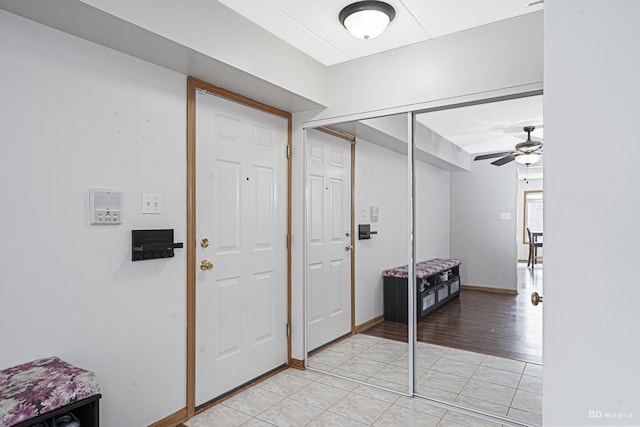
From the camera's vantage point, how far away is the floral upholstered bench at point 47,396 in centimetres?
130

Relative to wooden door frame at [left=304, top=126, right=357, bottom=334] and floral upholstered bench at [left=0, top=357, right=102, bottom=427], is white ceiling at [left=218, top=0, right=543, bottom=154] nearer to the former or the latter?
wooden door frame at [left=304, top=126, right=357, bottom=334]

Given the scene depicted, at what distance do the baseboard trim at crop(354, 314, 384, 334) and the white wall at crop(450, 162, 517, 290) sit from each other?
0.82 m

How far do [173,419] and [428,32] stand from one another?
117 inches

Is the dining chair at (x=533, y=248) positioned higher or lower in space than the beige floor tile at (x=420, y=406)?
higher

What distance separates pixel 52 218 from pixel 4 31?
2.71 ft

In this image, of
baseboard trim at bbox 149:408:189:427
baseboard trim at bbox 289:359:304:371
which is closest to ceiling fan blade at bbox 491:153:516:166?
baseboard trim at bbox 289:359:304:371

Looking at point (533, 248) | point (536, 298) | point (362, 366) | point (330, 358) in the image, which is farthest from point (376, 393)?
point (536, 298)

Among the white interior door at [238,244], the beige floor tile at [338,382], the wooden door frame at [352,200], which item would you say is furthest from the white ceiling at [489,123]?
the beige floor tile at [338,382]

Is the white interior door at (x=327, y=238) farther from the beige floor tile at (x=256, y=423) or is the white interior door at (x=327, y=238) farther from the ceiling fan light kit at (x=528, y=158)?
the ceiling fan light kit at (x=528, y=158)

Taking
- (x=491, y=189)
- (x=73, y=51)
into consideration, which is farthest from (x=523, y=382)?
(x=73, y=51)

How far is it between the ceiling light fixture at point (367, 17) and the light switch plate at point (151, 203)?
5.05 ft

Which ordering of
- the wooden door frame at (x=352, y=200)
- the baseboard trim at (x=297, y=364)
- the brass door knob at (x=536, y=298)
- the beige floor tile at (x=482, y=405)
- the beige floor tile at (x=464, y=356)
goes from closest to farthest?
the brass door knob at (x=536, y=298) → the beige floor tile at (x=482, y=405) → the beige floor tile at (x=464, y=356) → the baseboard trim at (x=297, y=364) → the wooden door frame at (x=352, y=200)

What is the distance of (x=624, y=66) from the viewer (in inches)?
31.0

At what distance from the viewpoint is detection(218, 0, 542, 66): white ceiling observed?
87.9 inches
